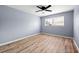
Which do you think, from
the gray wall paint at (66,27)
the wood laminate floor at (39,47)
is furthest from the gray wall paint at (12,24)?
the gray wall paint at (66,27)

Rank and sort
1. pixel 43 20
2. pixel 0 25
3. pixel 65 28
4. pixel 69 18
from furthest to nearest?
1. pixel 43 20
2. pixel 65 28
3. pixel 69 18
4. pixel 0 25

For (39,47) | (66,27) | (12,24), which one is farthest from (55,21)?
(12,24)

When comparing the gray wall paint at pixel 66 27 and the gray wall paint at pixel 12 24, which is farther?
Result: the gray wall paint at pixel 66 27

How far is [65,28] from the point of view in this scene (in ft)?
16.8

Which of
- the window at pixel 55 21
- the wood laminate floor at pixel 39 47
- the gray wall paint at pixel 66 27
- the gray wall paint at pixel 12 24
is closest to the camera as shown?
the wood laminate floor at pixel 39 47

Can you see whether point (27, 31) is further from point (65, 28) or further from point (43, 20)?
point (65, 28)

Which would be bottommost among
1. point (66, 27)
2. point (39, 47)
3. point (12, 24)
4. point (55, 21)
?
point (39, 47)

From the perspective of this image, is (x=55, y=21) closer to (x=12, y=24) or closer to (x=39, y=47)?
(x=39, y=47)

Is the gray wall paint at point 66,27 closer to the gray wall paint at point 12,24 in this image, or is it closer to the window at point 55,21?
the window at point 55,21

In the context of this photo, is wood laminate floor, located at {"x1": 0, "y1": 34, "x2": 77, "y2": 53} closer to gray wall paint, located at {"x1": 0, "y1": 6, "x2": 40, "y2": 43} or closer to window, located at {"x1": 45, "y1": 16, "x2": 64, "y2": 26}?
gray wall paint, located at {"x1": 0, "y1": 6, "x2": 40, "y2": 43}

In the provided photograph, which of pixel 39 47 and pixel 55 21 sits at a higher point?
pixel 55 21
